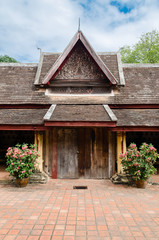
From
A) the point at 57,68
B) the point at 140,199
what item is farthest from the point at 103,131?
the point at 57,68

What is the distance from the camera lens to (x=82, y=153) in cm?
777

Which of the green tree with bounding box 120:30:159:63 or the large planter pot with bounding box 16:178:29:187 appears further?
the green tree with bounding box 120:30:159:63

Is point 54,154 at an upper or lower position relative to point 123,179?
upper

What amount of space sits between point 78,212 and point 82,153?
342 centimetres

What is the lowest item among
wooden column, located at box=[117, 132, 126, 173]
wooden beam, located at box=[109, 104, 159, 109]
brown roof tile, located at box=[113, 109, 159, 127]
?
wooden column, located at box=[117, 132, 126, 173]

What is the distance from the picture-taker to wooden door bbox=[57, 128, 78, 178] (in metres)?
7.66

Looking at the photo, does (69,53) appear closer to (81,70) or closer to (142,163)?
Answer: (81,70)

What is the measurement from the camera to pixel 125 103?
8500 millimetres

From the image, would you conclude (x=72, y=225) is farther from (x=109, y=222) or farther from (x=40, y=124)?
(x=40, y=124)

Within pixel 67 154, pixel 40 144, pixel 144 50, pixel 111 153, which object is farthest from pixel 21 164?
pixel 144 50

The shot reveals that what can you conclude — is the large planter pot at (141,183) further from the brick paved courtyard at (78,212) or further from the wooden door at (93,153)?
the wooden door at (93,153)

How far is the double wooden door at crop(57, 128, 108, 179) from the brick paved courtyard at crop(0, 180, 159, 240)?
1069 millimetres

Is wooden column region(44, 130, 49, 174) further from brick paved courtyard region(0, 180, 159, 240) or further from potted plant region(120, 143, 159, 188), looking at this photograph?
potted plant region(120, 143, 159, 188)

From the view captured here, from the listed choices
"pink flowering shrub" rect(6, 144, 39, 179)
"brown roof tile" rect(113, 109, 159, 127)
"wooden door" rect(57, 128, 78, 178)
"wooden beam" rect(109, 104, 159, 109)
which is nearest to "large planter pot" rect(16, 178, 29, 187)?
"pink flowering shrub" rect(6, 144, 39, 179)
